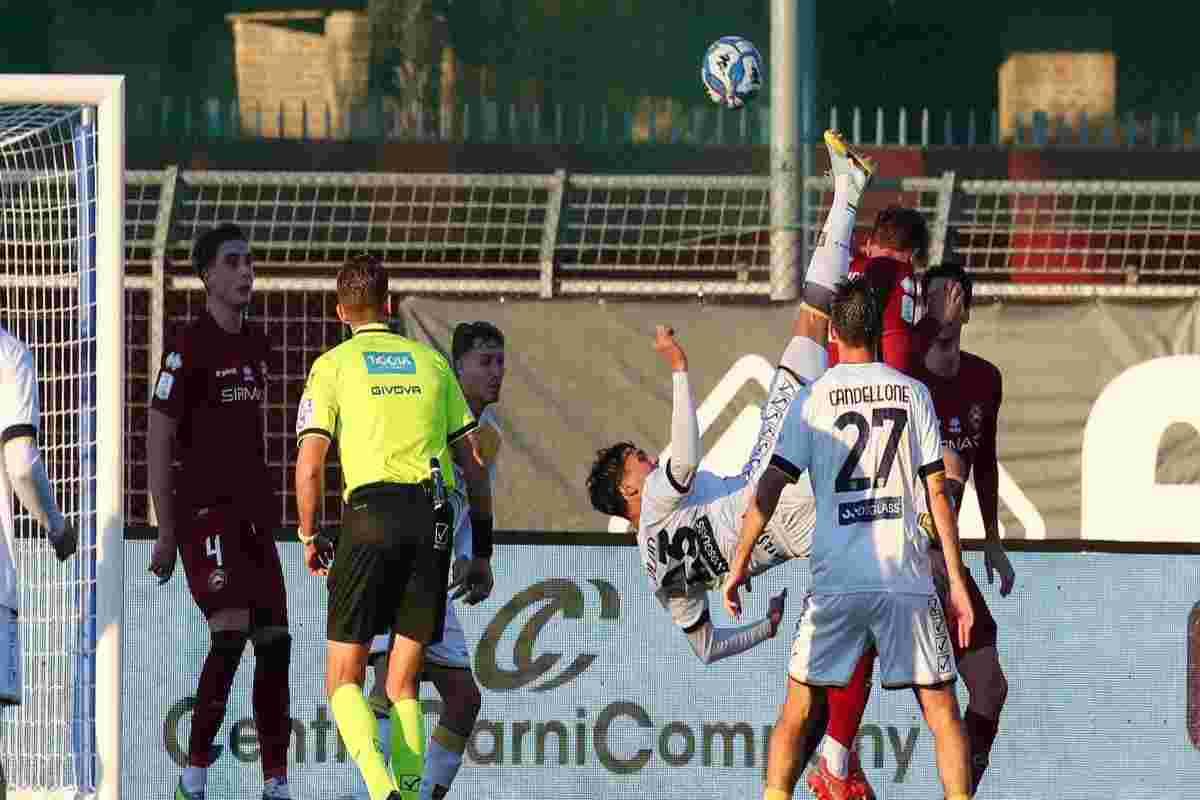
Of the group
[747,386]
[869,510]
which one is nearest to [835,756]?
[869,510]

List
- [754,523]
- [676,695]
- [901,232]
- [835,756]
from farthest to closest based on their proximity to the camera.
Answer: [676,695] < [901,232] < [835,756] < [754,523]

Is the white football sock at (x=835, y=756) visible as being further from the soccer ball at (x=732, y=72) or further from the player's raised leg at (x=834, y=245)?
the soccer ball at (x=732, y=72)

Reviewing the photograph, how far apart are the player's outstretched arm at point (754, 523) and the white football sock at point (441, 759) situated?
1752 mm

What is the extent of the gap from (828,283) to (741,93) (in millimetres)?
2518

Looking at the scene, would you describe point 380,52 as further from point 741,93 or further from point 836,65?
point 741,93

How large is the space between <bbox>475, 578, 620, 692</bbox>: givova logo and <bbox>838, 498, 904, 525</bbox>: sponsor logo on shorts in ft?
7.35

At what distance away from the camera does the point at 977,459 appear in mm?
→ 9734

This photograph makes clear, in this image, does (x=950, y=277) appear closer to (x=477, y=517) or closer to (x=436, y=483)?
(x=477, y=517)

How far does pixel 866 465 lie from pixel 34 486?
2763mm

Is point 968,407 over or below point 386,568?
over

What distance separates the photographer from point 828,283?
962cm

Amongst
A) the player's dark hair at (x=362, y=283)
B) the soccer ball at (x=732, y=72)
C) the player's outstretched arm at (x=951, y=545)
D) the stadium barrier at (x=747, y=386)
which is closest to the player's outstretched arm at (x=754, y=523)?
the player's outstretched arm at (x=951, y=545)

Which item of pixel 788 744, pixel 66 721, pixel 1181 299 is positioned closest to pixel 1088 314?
pixel 1181 299

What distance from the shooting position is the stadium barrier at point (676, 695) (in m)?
10.2
